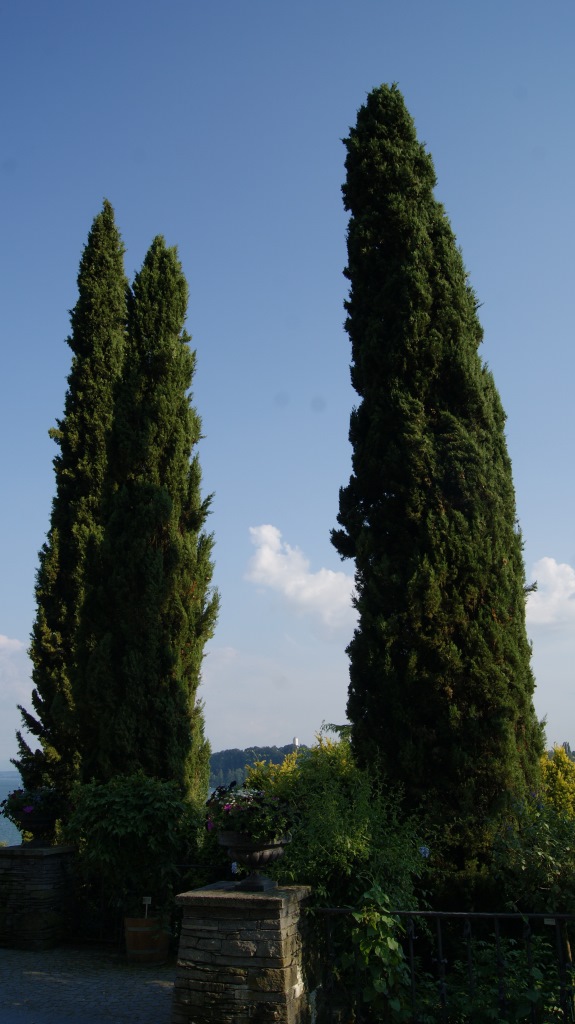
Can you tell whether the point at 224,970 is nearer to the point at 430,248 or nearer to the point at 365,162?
the point at 430,248

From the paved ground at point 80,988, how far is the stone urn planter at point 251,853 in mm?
1374

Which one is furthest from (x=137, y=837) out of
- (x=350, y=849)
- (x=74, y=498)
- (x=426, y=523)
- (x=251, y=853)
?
(x=74, y=498)

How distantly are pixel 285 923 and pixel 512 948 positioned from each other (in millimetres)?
2394

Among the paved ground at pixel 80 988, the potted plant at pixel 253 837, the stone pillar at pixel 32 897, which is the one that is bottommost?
the paved ground at pixel 80 988

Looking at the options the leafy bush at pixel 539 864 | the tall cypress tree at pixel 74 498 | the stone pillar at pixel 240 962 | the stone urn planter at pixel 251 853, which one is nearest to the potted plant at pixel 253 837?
the stone urn planter at pixel 251 853

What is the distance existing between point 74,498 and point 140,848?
7.23 m

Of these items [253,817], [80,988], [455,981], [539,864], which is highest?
[253,817]

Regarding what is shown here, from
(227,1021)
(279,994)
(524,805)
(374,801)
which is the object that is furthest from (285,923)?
(524,805)

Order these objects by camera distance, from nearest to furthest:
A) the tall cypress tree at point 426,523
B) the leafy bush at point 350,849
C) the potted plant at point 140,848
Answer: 1. the leafy bush at point 350,849
2. the tall cypress tree at point 426,523
3. the potted plant at point 140,848

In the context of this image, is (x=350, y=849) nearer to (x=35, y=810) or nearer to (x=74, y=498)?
(x=35, y=810)

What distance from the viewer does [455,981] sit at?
532 centimetres

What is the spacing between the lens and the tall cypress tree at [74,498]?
12094 millimetres

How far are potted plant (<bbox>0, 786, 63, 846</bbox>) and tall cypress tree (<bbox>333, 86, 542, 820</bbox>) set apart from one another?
446cm

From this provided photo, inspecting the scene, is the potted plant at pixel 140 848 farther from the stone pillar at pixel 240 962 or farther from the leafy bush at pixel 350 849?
the stone pillar at pixel 240 962
